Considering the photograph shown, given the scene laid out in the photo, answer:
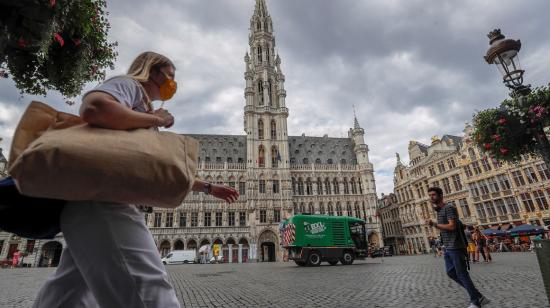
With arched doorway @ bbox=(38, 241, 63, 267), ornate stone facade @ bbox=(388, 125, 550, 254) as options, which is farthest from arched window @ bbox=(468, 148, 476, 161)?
arched doorway @ bbox=(38, 241, 63, 267)

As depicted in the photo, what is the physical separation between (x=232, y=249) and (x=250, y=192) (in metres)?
7.71

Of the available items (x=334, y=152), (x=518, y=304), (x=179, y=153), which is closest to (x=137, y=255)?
(x=179, y=153)

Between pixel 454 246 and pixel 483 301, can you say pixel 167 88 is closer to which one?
pixel 454 246

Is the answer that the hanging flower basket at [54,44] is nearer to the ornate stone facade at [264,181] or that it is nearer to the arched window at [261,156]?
the ornate stone facade at [264,181]

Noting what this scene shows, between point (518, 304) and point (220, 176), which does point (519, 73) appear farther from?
point (220, 176)

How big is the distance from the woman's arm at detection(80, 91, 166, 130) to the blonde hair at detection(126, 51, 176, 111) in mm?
467

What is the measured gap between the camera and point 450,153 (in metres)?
37.2

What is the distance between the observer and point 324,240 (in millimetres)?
17484

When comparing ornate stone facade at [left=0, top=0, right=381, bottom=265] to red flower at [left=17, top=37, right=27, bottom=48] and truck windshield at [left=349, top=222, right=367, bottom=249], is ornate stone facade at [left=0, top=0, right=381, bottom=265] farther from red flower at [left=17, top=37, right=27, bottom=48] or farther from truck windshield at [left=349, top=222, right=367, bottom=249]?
red flower at [left=17, top=37, right=27, bottom=48]

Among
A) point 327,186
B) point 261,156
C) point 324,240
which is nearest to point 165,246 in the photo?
point 261,156

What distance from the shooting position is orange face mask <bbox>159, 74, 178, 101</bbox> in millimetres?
2035

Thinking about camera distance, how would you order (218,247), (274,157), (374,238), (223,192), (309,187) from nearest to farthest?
(223,192) < (218,247) < (374,238) < (274,157) < (309,187)

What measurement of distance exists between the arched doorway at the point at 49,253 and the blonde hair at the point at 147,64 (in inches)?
1761

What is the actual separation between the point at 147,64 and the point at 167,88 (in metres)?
0.20
